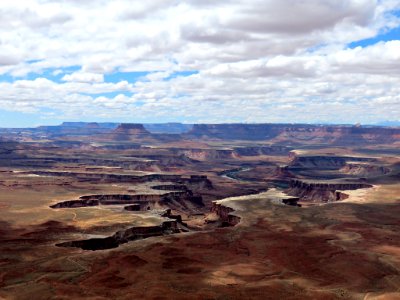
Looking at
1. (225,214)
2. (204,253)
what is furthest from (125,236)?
(225,214)

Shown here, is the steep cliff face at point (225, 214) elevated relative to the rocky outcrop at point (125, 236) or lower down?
lower down

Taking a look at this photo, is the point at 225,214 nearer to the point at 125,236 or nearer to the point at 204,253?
the point at 125,236

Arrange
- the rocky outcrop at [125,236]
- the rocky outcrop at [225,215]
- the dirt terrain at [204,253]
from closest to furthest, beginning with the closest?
the dirt terrain at [204,253]
the rocky outcrop at [125,236]
the rocky outcrop at [225,215]

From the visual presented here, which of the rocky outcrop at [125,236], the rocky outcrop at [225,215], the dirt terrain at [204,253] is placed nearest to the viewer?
the dirt terrain at [204,253]

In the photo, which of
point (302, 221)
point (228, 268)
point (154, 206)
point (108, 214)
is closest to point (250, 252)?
point (228, 268)

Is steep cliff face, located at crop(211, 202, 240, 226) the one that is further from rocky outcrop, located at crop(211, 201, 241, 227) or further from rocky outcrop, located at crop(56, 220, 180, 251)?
rocky outcrop, located at crop(56, 220, 180, 251)

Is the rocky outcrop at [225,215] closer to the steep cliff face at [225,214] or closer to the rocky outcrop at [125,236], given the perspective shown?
the steep cliff face at [225,214]

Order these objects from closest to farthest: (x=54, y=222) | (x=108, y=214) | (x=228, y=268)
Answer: (x=228, y=268) < (x=54, y=222) < (x=108, y=214)

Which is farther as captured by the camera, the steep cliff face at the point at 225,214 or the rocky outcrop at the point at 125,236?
the steep cliff face at the point at 225,214

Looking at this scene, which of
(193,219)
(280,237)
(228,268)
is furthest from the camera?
(193,219)

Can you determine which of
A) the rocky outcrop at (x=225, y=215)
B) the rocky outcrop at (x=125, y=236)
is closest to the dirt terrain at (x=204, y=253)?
the rocky outcrop at (x=125, y=236)

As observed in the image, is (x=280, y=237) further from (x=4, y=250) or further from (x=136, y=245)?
(x=4, y=250)
